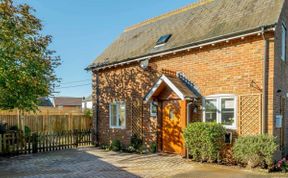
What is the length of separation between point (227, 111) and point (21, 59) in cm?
964

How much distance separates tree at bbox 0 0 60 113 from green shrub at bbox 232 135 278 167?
9512 mm

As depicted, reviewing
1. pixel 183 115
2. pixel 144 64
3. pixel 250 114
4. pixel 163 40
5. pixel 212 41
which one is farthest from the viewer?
pixel 163 40

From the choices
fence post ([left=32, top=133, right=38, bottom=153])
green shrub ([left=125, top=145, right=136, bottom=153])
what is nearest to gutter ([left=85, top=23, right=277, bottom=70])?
green shrub ([left=125, top=145, right=136, bottom=153])

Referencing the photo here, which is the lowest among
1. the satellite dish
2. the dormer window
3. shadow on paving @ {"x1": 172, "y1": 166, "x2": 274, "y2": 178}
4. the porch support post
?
shadow on paving @ {"x1": 172, "y1": 166, "x2": 274, "y2": 178}

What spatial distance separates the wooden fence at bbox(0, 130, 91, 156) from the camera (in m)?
13.2

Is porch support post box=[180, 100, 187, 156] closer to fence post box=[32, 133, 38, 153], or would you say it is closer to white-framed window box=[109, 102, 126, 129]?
white-framed window box=[109, 102, 126, 129]

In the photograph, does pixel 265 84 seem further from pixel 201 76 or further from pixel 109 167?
pixel 109 167

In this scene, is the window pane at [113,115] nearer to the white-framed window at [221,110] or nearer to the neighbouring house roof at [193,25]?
the neighbouring house roof at [193,25]

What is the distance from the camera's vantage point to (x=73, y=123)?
883 inches

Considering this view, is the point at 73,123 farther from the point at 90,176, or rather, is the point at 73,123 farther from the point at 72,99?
the point at 72,99

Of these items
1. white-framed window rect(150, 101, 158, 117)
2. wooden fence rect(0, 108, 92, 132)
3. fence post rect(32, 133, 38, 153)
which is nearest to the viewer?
white-framed window rect(150, 101, 158, 117)

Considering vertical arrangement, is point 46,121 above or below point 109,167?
above

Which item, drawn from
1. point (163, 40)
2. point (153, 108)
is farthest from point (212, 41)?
point (153, 108)

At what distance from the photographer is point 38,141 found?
14320mm
